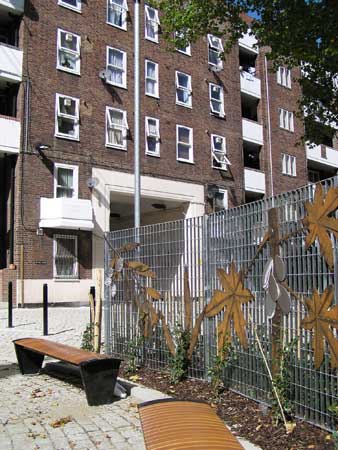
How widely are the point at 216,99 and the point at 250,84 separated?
433 cm

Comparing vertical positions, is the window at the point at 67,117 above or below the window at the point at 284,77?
A: below

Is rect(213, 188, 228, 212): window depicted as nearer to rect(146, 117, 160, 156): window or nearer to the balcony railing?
rect(146, 117, 160, 156): window

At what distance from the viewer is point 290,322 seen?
5.52 metres

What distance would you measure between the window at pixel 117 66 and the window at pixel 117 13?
1.34 m

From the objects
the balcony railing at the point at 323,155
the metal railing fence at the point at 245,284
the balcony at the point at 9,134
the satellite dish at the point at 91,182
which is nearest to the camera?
the metal railing fence at the point at 245,284

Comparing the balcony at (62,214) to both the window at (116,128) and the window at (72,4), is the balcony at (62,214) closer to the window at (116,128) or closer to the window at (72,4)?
the window at (116,128)

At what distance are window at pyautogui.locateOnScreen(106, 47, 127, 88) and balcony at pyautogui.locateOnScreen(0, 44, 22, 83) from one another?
4.75 metres

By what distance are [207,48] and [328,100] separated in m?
20.6

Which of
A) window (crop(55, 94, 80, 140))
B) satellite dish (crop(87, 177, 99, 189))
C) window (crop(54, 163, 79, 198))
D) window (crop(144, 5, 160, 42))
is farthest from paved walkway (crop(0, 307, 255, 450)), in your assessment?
window (crop(144, 5, 160, 42))

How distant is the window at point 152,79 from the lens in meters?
28.1

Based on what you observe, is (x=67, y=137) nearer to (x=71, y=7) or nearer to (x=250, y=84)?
(x=71, y=7)

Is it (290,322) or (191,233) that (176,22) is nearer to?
(191,233)

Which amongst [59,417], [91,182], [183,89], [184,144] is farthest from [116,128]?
[59,417]

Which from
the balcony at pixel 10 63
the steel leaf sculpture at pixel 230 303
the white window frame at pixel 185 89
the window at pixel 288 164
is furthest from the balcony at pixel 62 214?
the window at pixel 288 164
